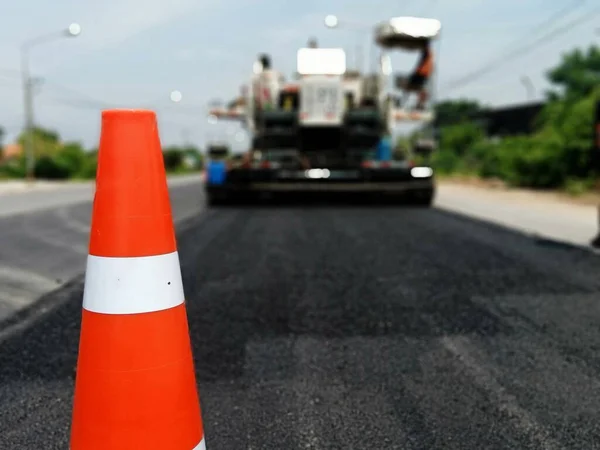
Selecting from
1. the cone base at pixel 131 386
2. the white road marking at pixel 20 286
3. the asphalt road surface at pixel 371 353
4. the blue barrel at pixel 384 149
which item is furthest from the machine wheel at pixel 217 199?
the cone base at pixel 131 386

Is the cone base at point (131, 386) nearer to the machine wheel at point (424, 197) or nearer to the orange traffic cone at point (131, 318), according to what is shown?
the orange traffic cone at point (131, 318)

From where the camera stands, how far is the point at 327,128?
16.6 m

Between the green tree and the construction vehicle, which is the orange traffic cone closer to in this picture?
the construction vehicle

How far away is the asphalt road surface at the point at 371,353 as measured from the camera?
→ 3.11 metres

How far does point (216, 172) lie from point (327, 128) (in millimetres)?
2806

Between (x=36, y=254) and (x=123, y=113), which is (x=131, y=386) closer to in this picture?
(x=123, y=113)

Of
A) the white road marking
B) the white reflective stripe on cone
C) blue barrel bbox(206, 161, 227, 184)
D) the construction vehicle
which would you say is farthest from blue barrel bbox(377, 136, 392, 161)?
the white reflective stripe on cone

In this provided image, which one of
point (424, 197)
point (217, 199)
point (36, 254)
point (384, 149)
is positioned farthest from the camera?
point (384, 149)

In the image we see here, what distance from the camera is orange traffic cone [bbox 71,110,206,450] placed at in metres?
2.33

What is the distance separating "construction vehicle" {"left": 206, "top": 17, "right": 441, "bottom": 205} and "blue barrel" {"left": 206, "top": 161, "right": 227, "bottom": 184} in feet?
0.38

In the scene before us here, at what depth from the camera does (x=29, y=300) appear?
19.4ft

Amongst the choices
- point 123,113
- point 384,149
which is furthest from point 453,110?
point 123,113

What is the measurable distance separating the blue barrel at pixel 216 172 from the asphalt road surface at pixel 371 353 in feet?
26.4

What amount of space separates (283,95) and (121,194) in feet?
49.4
